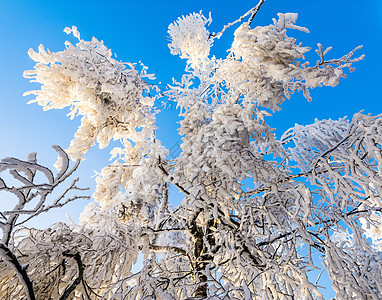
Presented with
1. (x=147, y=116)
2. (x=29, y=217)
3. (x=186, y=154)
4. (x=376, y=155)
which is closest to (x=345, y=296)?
(x=376, y=155)

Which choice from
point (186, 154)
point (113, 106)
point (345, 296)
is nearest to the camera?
point (345, 296)

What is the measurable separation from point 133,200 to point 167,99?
2.18m

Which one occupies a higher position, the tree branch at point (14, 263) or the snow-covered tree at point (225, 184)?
the snow-covered tree at point (225, 184)

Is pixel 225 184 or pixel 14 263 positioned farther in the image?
pixel 225 184

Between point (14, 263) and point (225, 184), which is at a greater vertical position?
point (225, 184)

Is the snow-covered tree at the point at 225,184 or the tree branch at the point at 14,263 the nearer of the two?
the tree branch at the point at 14,263

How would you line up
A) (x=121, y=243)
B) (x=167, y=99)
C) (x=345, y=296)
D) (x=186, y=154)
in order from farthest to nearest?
1. (x=167, y=99)
2. (x=186, y=154)
3. (x=121, y=243)
4. (x=345, y=296)

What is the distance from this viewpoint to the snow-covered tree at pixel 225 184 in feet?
7.08

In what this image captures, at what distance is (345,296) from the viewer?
2043mm

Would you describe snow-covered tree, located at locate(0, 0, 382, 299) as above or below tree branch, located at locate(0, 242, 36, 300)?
above

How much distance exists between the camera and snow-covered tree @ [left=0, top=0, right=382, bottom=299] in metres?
2.16

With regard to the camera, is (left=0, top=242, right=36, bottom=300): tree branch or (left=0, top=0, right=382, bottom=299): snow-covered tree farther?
(left=0, top=0, right=382, bottom=299): snow-covered tree

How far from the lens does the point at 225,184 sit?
2855mm

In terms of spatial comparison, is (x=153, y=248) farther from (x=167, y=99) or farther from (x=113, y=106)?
(x=167, y=99)
